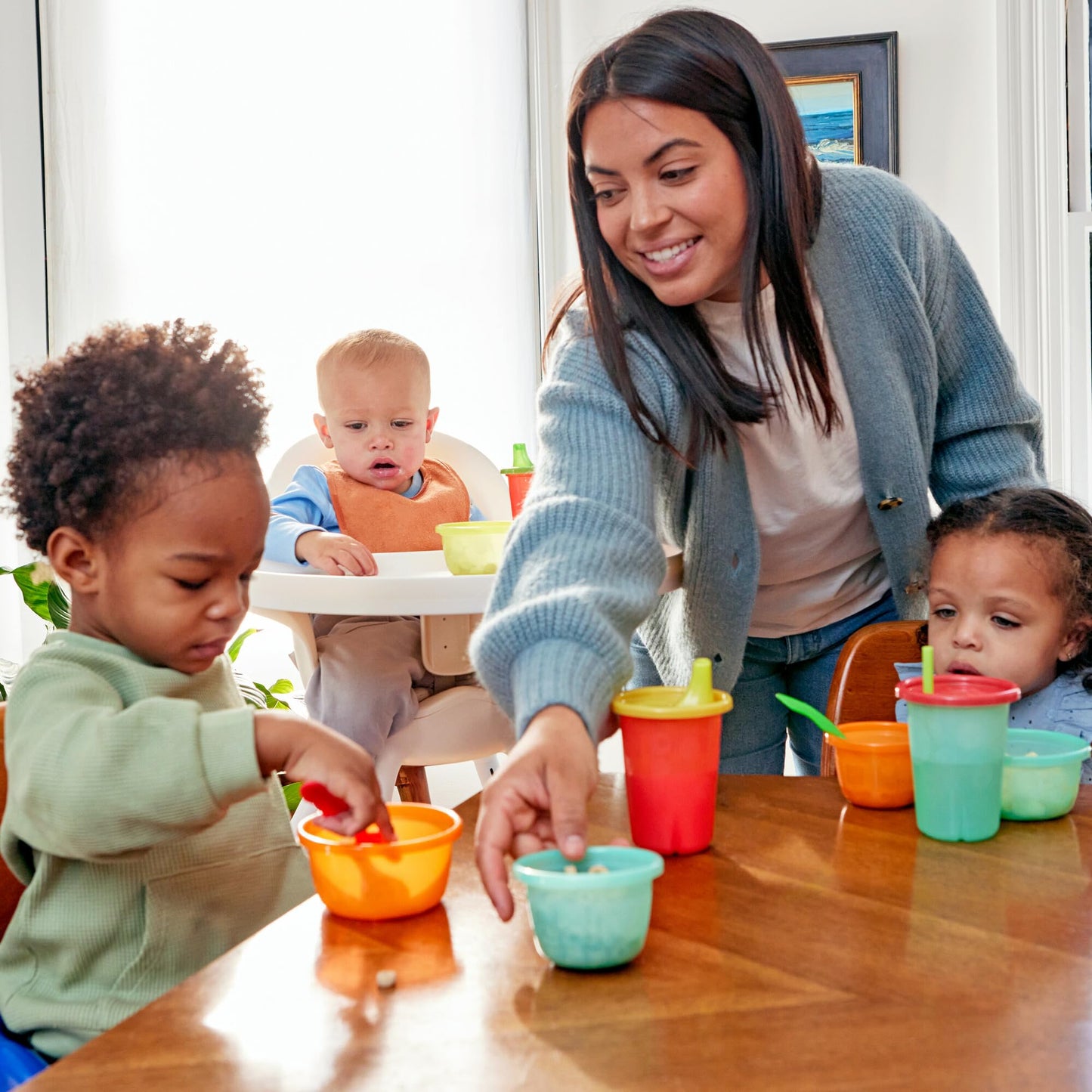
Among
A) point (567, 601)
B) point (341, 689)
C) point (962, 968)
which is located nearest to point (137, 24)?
point (341, 689)

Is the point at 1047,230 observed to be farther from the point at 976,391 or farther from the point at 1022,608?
the point at 1022,608

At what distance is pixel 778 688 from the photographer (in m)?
1.67

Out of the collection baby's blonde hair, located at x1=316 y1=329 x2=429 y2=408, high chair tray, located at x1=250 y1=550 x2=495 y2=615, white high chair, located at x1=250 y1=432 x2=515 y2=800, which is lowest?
white high chair, located at x1=250 y1=432 x2=515 y2=800

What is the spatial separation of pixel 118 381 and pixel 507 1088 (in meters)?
0.66

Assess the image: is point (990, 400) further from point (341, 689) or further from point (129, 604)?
point (341, 689)

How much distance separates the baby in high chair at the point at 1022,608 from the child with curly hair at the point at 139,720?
68 centimetres

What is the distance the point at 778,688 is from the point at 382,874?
0.98 meters

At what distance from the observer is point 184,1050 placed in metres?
0.62

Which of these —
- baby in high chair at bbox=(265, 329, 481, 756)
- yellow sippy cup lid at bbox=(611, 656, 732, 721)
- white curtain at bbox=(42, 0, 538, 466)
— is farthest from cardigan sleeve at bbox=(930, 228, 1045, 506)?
white curtain at bbox=(42, 0, 538, 466)

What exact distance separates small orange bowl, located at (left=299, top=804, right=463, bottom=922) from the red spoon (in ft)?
0.08

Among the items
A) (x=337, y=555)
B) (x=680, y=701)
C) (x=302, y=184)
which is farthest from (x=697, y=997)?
(x=302, y=184)

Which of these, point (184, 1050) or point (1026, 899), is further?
point (1026, 899)

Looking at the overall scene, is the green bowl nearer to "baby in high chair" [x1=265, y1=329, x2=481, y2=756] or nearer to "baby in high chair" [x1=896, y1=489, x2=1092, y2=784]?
"baby in high chair" [x1=265, y1=329, x2=481, y2=756]

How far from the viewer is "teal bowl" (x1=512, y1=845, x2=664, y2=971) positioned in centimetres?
68
